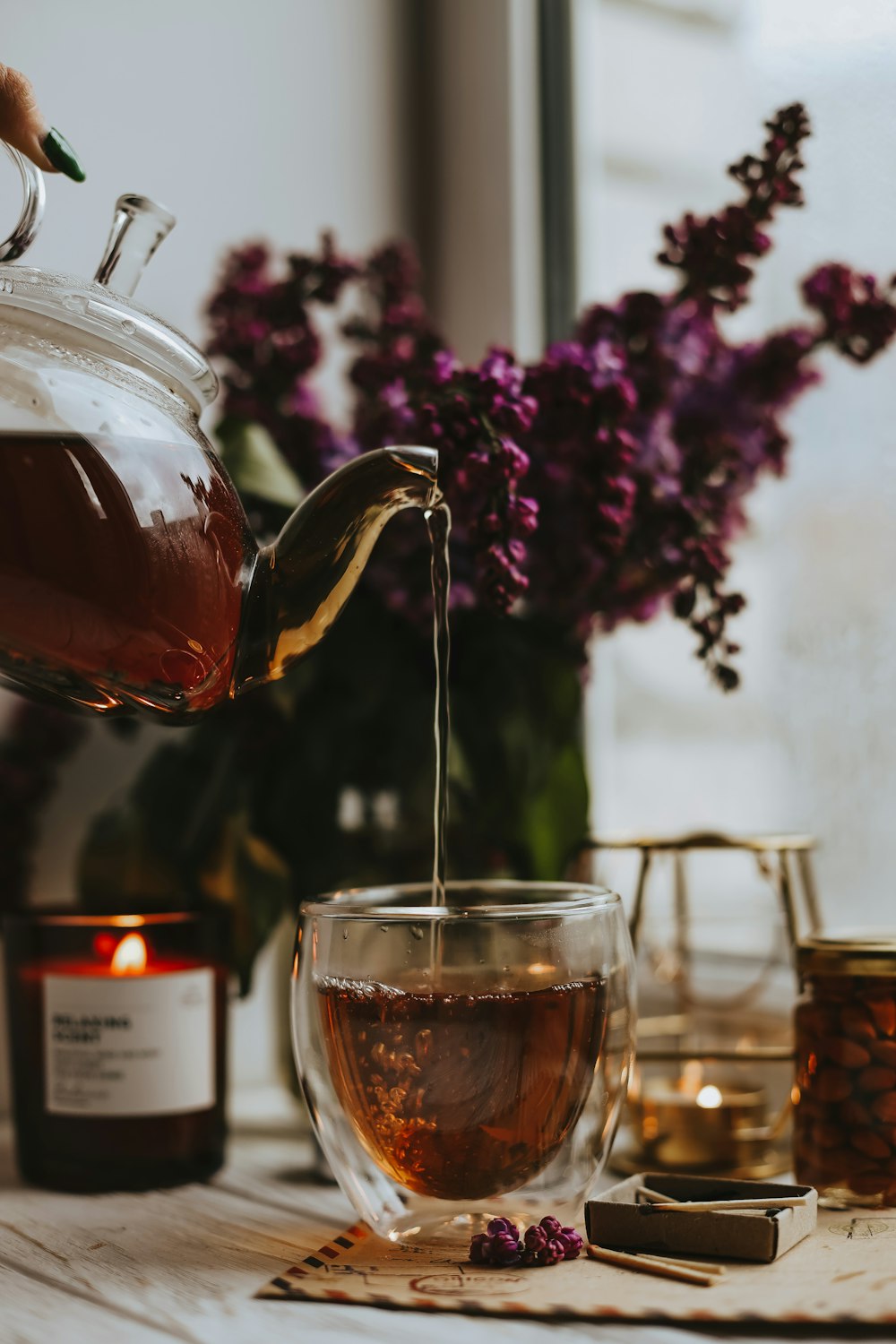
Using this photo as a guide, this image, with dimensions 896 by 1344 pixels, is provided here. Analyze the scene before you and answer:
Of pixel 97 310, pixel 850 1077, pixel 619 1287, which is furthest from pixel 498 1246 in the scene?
pixel 97 310

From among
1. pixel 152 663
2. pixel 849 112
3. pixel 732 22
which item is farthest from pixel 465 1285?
pixel 732 22

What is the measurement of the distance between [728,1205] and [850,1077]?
9 cm

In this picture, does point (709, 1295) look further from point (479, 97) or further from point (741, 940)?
point (479, 97)

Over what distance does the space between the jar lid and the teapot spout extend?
0.24 metres

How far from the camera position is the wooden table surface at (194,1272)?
1.51ft

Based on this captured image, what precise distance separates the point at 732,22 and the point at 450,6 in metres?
0.22

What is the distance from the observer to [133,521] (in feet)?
1.62

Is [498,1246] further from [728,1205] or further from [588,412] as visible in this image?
[588,412]

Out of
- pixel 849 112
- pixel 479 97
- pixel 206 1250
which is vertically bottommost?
pixel 206 1250

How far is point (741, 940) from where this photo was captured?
0.83 metres

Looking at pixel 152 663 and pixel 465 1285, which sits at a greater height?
pixel 152 663

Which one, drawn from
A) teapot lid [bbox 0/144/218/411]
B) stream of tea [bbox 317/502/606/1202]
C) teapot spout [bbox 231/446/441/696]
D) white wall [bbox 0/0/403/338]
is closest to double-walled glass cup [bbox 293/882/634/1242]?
stream of tea [bbox 317/502/606/1202]

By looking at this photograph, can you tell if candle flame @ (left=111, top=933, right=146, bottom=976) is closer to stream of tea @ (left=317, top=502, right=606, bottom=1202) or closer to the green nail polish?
stream of tea @ (left=317, top=502, right=606, bottom=1202)

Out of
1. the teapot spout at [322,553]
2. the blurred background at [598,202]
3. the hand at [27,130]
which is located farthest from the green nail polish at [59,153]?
the blurred background at [598,202]
